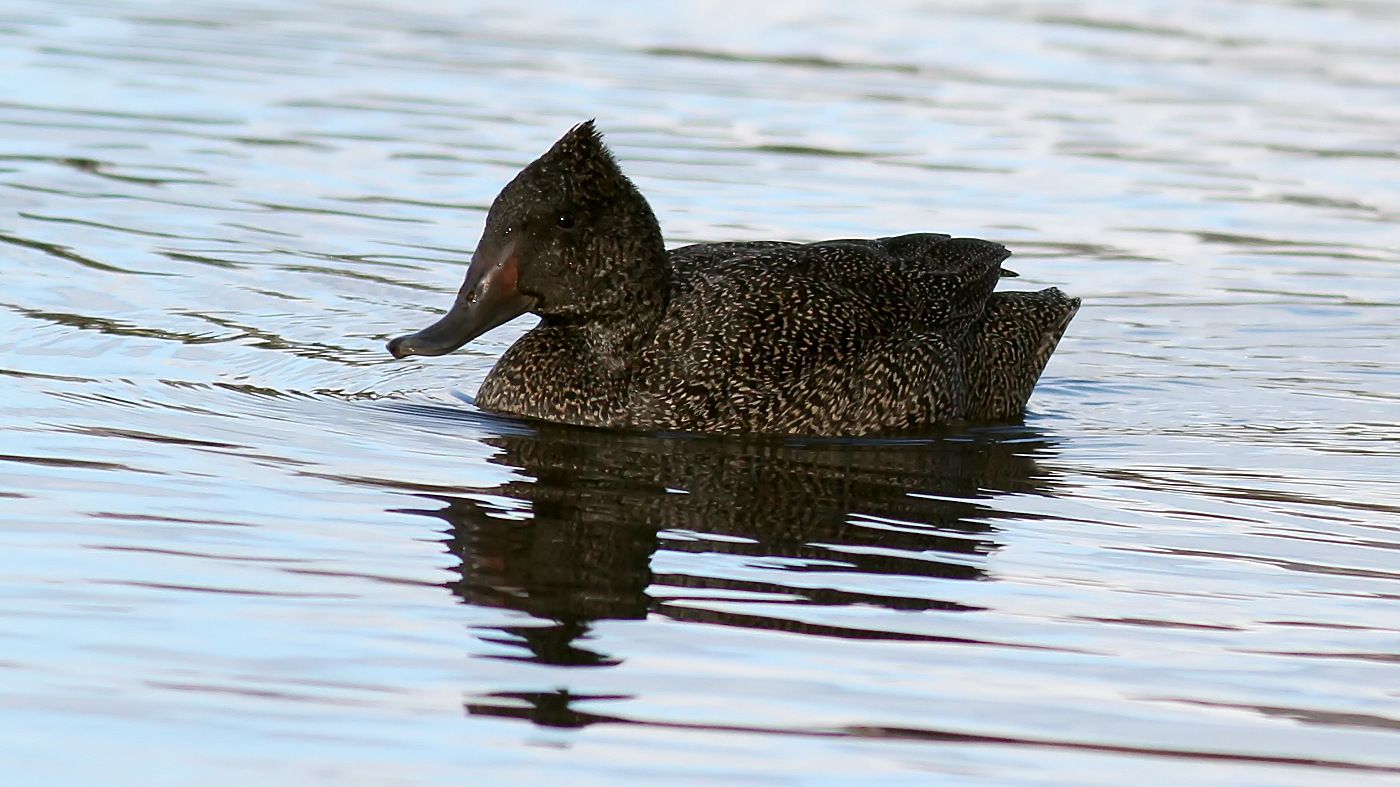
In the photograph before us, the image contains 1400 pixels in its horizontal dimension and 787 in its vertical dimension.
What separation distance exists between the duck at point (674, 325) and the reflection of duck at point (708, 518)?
0.17 metres

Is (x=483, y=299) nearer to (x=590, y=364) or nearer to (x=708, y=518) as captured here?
(x=590, y=364)

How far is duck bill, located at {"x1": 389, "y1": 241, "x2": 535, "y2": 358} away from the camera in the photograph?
31.8ft

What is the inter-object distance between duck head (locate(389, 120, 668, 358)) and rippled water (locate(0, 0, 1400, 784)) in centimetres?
52

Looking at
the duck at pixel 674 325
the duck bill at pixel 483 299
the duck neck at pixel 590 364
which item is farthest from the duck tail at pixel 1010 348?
the duck bill at pixel 483 299

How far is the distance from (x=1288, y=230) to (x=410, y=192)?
5.38 m

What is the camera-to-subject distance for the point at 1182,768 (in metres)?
5.78

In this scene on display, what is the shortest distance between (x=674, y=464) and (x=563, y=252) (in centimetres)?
120

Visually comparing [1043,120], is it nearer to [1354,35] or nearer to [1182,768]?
[1354,35]

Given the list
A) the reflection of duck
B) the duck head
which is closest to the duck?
the duck head

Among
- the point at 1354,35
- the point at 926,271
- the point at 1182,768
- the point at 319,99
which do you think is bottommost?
the point at 1182,768

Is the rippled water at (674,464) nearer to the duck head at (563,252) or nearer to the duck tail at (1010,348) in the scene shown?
the duck tail at (1010,348)

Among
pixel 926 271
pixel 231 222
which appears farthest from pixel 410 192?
pixel 926 271

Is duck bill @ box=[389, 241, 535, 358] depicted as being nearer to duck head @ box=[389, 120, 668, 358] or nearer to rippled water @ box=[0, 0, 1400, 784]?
duck head @ box=[389, 120, 668, 358]

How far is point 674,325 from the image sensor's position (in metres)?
10.1
